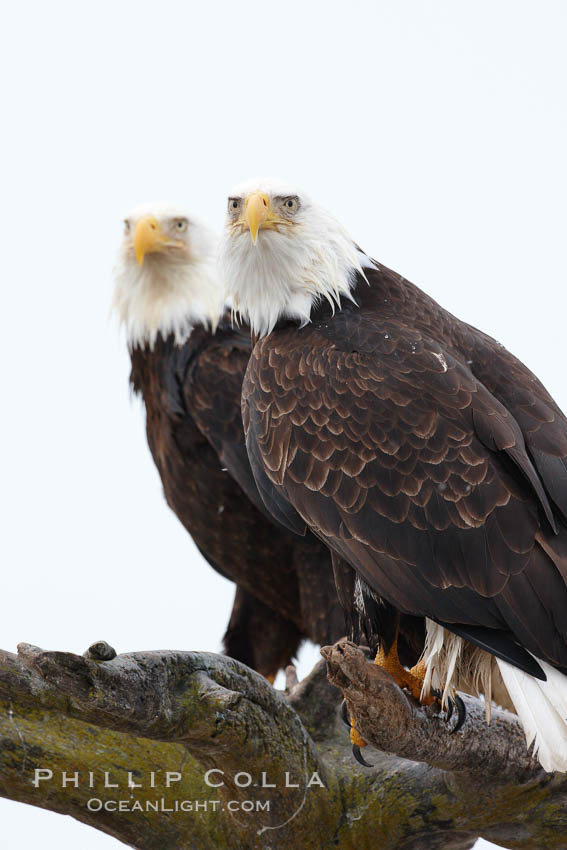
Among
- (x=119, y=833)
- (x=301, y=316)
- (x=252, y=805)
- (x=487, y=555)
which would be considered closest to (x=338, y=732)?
(x=252, y=805)

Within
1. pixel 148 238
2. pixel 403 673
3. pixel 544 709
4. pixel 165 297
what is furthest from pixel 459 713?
pixel 148 238

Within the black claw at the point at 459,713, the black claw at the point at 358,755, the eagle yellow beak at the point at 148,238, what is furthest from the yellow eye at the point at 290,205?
the black claw at the point at 358,755

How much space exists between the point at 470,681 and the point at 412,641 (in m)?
0.29

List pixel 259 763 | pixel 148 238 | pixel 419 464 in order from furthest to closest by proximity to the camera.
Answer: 1. pixel 148 238
2. pixel 259 763
3. pixel 419 464

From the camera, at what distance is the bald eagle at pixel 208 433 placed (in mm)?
6066

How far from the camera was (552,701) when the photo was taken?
3604 mm

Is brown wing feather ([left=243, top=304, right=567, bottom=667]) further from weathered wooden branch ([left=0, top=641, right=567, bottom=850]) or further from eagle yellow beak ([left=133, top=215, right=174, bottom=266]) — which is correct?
eagle yellow beak ([left=133, top=215, right=174, bottom=266])

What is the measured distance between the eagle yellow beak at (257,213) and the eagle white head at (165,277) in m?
1.86

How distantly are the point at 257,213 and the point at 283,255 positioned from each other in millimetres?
216

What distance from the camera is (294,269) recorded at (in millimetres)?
Result: 4656

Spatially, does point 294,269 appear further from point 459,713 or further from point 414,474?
point 459,713

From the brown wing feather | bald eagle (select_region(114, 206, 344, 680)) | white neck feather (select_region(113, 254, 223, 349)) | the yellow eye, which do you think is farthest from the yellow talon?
white neck feather (select_region(113, 254, 223, 349))

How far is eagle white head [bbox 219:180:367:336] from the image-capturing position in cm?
459

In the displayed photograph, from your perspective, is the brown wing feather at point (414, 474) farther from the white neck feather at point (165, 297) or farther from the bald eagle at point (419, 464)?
the white neck feather at point (165, 297)
